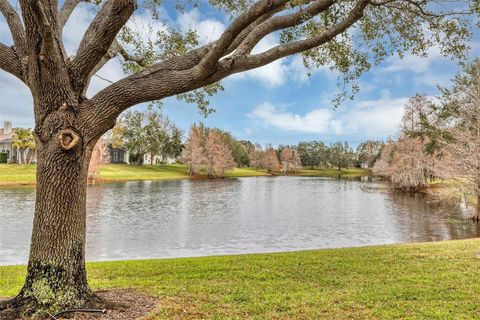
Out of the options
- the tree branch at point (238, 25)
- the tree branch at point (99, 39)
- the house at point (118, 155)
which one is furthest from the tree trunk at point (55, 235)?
the house at point (118, 155)

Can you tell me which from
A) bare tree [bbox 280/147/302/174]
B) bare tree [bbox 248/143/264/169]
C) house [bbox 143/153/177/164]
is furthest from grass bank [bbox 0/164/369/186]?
bare tree [bbox 280/147/302/174]

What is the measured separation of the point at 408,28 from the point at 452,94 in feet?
76.2

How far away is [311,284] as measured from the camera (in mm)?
7113

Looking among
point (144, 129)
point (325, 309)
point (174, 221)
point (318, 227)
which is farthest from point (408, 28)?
point (144, 129)

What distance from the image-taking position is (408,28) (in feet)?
24.5

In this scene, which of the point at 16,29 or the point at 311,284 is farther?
the point at 311,284

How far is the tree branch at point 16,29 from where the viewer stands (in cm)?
506

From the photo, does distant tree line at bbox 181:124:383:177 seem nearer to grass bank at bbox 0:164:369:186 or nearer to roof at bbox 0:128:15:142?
grass bank at bbox 0:164:369:186

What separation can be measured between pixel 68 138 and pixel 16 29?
1720 millimetres

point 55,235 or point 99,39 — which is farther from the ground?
point 99,39

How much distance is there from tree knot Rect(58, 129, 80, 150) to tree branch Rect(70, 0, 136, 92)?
2.14ft

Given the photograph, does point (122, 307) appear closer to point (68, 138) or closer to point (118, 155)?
point (68, 138)

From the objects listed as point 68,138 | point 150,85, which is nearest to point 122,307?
point 68,138

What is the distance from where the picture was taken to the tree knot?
4676mm
